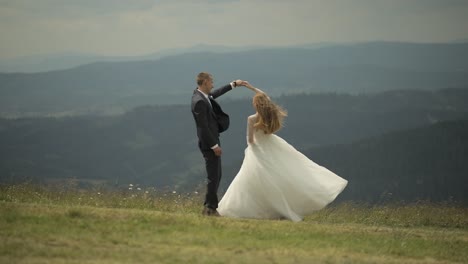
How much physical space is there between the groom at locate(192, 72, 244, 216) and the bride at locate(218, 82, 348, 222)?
20.9 inches

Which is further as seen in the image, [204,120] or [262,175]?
[262,175]

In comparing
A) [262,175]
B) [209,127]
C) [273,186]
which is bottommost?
[273,186]

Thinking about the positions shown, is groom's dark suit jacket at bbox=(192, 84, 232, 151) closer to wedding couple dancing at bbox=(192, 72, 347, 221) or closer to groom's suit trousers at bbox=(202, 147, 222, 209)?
wedding couple dancing at bbox=(192, 72, 347, 221)

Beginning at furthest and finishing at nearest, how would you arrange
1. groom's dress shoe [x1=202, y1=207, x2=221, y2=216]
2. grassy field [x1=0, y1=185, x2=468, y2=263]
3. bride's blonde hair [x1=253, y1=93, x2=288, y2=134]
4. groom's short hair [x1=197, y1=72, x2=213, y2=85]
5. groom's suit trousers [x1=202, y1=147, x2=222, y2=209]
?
groom's dress shoe [x1=202, y1=207, x2=221, y2=216]
bride's blonde hair [x1=253, y1=93, x2=288, y2=134]
groom's suit trousers [x1=202, y1=147, x2=222, y2=209]
groom's short hair [x1=197, y1=72, x2=213, y2=85]
grassy field [x1=0, y1=185, x2=468, y2=263]

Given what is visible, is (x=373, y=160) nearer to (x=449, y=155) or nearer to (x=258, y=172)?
(x=449, y=155)

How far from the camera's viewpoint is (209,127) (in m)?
14.8

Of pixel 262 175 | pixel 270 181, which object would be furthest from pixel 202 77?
pixel 270 181

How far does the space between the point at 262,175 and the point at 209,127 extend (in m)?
1.54

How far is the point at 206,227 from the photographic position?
1288 cm

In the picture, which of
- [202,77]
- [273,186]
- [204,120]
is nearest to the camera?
[204,120]

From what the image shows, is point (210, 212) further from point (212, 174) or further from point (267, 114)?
point (267, 114)

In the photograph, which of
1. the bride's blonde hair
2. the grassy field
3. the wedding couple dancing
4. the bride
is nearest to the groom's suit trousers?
the wedding couple dancing

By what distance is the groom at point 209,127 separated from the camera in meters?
14.6

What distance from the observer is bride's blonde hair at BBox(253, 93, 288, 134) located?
594 inches
